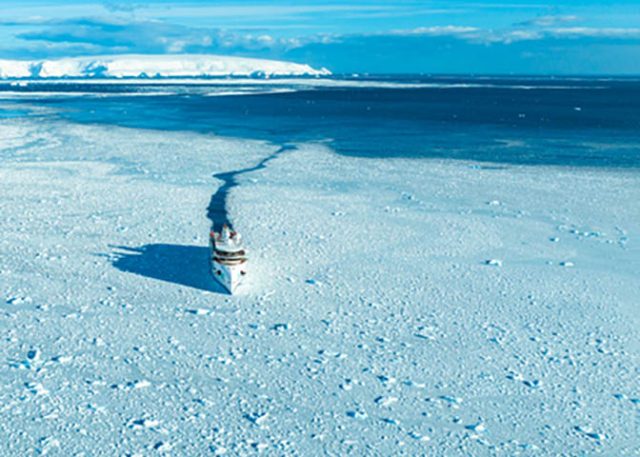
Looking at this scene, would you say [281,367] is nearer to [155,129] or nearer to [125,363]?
[125,363]

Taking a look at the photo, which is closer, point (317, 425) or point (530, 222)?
point (317, 425)

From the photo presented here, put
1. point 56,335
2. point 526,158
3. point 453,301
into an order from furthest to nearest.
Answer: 1. point 526,158
2. point 453,301
3. point 56,335

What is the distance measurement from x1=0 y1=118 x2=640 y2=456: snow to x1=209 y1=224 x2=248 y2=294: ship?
25 centimetres

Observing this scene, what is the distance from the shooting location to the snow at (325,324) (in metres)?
7.37

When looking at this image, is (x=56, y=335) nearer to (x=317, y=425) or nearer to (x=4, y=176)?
(x=317, y=425)

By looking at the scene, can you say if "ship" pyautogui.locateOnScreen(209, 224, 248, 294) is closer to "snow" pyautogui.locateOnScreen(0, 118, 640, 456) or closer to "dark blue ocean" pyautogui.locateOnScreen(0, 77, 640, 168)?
"snow" pyautogui.locateOnScreen(0, 118, 640, 456)

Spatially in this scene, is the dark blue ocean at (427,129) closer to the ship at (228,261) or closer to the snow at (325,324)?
the snow at (325,324)

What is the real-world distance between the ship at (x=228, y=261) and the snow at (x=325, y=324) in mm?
249

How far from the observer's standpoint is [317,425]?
7.43 m

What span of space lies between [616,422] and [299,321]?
14.9 feet

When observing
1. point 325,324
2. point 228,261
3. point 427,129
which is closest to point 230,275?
point 228,261

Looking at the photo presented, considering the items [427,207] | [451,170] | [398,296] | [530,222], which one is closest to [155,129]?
[451,170]

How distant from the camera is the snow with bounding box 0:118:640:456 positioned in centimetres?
737

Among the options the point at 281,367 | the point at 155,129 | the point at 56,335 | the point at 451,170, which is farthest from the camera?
the point at 155,129
